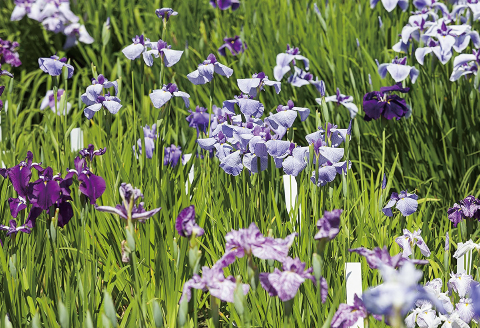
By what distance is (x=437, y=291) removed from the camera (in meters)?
1.51

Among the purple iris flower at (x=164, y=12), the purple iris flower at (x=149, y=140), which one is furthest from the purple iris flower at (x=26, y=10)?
the purple iris flower at (x=164, y=12)

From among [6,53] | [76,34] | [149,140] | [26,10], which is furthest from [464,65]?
[26,10]

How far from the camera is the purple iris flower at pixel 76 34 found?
4.31 metres

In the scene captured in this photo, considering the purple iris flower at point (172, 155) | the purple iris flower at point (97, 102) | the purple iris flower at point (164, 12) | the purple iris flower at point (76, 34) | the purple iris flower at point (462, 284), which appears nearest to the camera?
the purple iris flower at point (462, 284)

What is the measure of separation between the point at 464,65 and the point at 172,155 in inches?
Answer: 68.5

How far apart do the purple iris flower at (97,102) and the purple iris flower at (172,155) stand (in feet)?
1.39

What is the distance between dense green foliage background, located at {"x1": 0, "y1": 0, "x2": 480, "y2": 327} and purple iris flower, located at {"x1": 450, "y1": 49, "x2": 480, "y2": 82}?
0.42 feet

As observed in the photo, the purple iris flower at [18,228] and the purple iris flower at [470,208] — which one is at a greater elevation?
the purple iris flower at [18,228]

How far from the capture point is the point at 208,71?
2.07 metres

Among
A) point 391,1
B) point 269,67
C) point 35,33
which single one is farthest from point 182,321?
point 35,33

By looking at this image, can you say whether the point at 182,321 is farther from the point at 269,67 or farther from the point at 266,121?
the point at 269,67

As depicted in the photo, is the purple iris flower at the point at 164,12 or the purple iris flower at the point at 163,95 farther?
the purple iris flower at the point at 164,12

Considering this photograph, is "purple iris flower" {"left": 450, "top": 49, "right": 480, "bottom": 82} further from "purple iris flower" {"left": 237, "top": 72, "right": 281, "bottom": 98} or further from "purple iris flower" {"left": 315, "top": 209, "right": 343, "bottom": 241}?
"purple iris flower" {"left": 315, "top": 209, "right": 343, "bottom": 241}

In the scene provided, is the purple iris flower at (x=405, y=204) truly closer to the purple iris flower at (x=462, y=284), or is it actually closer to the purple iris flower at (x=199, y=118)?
the purple iris flower at (x=462, y=284)
